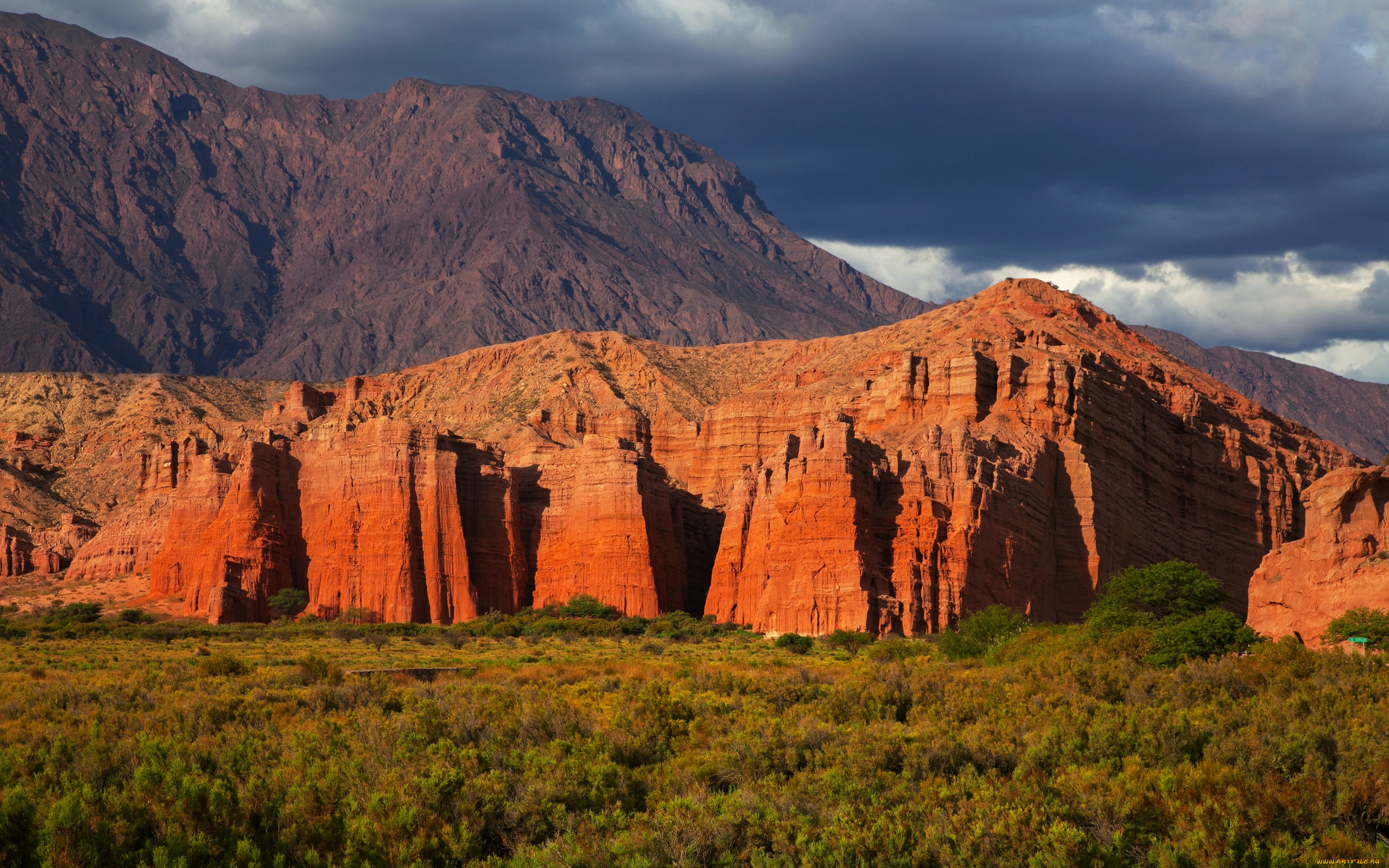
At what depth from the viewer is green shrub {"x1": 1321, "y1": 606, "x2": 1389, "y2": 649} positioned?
44.8 metres

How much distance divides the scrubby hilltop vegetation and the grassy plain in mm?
77

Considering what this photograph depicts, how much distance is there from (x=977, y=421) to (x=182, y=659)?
57.8m

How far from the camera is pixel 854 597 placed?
8188 cm

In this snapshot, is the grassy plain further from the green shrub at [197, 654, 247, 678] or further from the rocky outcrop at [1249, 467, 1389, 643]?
the rocky outcrop at [1249, 467, 1389, 643]

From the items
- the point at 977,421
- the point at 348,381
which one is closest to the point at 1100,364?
the point at 977,421

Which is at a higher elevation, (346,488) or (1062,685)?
(346,488)

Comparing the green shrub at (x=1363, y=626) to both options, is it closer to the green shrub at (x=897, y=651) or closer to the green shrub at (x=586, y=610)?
the green shrub at (x=897, y=651)

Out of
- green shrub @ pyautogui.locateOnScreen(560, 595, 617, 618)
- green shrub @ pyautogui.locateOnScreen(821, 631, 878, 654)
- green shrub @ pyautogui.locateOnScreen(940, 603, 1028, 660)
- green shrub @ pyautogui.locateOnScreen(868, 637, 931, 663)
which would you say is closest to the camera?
green shrub @ pyautogui.locateOnScreen(868, 637, 931, 663)

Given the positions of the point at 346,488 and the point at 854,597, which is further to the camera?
the point at 346,488

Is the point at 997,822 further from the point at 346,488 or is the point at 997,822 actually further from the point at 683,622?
the point at 346,488

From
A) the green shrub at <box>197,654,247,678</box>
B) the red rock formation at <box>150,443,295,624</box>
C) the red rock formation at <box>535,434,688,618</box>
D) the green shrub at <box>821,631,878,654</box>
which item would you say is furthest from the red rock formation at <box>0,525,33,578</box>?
the green shrub at <box>197,654,247,678</box>

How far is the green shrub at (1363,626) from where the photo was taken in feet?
147

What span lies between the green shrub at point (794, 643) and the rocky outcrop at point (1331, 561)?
78.5ft

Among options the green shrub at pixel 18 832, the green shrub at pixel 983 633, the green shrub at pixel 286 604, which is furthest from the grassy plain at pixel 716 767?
the green shrub at pixel 286 604
